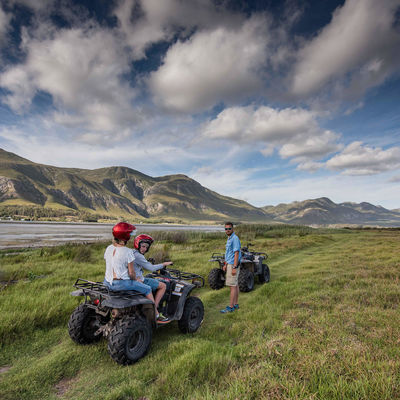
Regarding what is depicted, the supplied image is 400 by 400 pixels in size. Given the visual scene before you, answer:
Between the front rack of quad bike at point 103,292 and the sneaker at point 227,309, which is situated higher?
the front rack of quad bike at point 103,292

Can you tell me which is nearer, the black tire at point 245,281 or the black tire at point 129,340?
the black tire at point 129,340

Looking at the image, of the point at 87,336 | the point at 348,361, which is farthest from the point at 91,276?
the point at 348,361

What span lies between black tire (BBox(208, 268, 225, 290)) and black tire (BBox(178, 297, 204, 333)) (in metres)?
3.28

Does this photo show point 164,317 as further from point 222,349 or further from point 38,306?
point 38,306

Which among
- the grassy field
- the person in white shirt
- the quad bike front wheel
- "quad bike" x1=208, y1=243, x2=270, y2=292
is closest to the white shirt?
the person in white shirt

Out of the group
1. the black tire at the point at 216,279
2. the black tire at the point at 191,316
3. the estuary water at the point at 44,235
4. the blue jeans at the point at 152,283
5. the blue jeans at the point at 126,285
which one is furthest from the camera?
the estuary water at the point at 44,235

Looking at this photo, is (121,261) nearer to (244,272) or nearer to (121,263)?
(121,263)

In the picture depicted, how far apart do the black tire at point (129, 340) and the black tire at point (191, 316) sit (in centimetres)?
105

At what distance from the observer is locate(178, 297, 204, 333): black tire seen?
490 centimetres

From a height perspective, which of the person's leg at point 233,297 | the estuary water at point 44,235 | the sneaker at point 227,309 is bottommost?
the estuary water at point 44,235

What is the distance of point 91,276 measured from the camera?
938 centimetres

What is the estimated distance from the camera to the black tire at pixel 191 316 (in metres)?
4.90

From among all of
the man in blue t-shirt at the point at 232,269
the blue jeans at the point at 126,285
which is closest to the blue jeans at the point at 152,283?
the blue jeans at the point at 126,285

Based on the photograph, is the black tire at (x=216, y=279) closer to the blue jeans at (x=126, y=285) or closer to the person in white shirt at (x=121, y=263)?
the blue jeans at (x=126, y=285)
